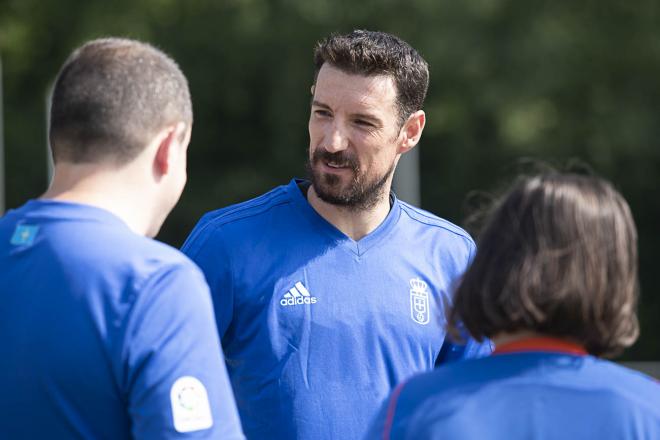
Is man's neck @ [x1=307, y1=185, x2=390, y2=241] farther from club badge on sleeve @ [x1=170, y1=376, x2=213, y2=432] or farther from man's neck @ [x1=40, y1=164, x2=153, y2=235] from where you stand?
club badge on sleeve @ [x1=170, y1=376, x2=213, y2=432]

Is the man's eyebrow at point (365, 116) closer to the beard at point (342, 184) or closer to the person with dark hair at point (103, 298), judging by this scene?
the beard at point (342, 184)

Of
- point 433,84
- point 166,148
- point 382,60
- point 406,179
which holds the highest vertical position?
point 382,60

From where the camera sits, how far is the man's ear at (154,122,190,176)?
228cm

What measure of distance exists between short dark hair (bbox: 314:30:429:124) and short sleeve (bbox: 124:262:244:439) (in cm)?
153

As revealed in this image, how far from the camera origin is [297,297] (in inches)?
126

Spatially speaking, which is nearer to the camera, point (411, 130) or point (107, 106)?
point (107, 106)

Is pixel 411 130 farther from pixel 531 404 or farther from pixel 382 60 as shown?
pixel 531 404

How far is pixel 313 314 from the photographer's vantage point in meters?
3.18

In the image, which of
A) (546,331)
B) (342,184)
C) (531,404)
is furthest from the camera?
(342,184)

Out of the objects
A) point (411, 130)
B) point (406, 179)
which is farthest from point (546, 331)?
point (406, 179)

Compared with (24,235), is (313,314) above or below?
below

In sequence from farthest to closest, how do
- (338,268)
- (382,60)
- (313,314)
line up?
(382,60) → (338,268) → (313,314)

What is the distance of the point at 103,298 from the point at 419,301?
145cm

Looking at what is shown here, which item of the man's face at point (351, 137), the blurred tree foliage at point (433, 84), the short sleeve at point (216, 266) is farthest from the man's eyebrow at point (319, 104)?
the blurred tree foliage at point (433, 84)
